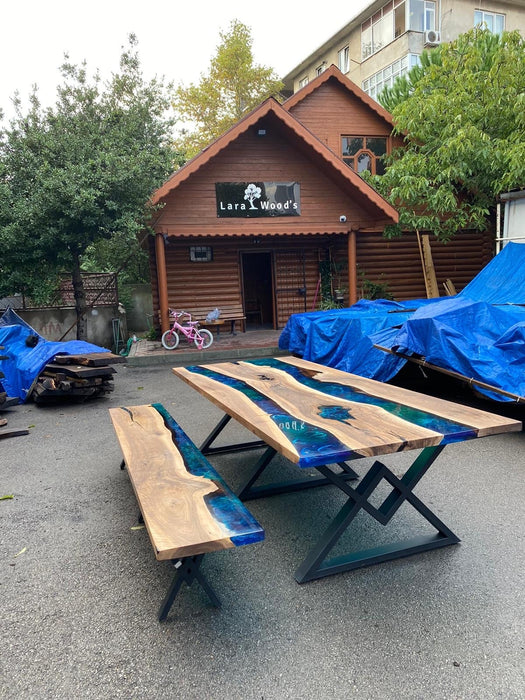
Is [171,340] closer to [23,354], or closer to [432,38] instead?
[23,354]

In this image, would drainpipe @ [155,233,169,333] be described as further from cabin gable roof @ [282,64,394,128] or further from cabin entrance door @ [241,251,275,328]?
cabin gable roof @ [282,64,394,128]

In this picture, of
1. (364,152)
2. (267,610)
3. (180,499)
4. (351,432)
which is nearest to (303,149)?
(364,152)

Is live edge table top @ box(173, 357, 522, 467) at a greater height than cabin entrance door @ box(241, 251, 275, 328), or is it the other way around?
cabin entrance door @ box(241, 251, 275, 328)

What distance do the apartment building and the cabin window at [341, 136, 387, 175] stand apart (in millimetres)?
13894

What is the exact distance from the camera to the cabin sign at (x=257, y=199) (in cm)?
1111

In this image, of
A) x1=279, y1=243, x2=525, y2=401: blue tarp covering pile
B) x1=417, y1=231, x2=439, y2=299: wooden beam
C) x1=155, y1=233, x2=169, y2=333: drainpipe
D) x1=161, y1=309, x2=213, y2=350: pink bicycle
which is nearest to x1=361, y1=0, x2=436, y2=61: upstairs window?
x1=417, y1=231, x2=439, y2=299: wooden beam

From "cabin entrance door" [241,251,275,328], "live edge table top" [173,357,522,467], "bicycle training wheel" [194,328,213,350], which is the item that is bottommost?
"bicycle training wheel" [194,328,213,350]

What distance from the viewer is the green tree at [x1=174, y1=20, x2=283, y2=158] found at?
25141 millimetres

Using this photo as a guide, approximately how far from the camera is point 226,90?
25797 millimetres

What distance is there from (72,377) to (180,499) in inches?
192

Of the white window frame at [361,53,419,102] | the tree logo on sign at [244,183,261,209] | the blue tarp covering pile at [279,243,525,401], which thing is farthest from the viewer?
the white window frame at [361,53,419,102]

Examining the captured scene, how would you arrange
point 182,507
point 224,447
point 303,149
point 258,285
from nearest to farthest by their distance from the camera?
point 182,507 → point 224,447 → point 303,149 → point 258,285

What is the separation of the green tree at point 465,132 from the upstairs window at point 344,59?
19724mm

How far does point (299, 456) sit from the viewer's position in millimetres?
2006
